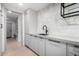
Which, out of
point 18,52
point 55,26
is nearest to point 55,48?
point 55,26

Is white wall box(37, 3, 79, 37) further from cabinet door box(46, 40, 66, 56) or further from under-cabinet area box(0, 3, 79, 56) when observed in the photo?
cabinet door box(46, 40, 66, 56)

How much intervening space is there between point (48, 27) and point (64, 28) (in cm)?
65

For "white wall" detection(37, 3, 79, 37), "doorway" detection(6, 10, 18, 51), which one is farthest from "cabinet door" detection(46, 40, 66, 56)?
"doorway" detection(6, 10, 18, 51)

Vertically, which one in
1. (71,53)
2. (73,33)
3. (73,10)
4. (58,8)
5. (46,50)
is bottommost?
(46,50)

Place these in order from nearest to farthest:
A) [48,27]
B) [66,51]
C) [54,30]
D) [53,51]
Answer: [66,51]
[53,51]
[54,30]
[48,27]

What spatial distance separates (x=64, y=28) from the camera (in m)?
1.58

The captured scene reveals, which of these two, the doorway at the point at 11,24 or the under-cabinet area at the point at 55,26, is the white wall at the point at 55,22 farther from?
the doorway at the point at 11,24

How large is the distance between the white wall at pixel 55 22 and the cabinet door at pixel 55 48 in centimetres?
42

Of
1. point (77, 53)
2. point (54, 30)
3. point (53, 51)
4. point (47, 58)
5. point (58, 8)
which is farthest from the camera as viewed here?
point (54, 30)

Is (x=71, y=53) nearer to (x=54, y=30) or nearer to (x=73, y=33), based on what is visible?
(x=73, y=33)

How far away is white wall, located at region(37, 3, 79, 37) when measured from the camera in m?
1.41

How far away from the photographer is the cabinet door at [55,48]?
1.09 meters

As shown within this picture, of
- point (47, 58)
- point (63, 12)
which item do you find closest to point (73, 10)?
point (63, 12)

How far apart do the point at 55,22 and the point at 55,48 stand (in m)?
0.82
